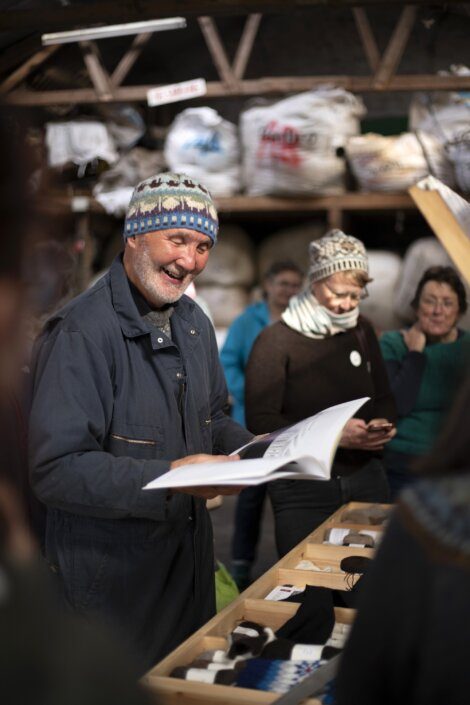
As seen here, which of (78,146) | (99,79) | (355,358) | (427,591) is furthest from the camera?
(78,146)

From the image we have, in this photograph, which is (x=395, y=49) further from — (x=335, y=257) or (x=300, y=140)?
(x=335, y=257)

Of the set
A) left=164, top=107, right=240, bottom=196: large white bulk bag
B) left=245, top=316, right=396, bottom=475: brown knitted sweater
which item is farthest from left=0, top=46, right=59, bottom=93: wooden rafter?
left=245, top=316, right=396, bottom=475: brown knitted sweater

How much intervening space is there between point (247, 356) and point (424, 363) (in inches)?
45.1

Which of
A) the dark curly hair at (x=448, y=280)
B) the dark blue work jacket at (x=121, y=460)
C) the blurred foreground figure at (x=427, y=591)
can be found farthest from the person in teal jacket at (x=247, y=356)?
the blurred foreground figure at (x=427, y=591)

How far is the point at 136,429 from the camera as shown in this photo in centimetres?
205

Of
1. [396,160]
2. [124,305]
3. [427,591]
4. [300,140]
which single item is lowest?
[427,591]

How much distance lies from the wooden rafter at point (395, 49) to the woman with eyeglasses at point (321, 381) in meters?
2.86

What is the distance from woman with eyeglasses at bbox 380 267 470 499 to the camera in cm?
385

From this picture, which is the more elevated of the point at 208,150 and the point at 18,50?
the point at 18,50

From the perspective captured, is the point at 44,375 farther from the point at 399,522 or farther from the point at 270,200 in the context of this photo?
the point at 270,200

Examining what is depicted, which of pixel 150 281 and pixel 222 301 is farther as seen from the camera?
pixel 222 301

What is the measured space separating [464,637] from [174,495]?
1.10 m

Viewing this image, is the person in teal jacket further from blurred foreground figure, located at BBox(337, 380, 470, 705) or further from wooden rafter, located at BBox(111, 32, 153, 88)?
blurred foreground figure, located at BBox(337, 380, 470, 705)

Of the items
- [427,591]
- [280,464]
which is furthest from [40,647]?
[280,464]
